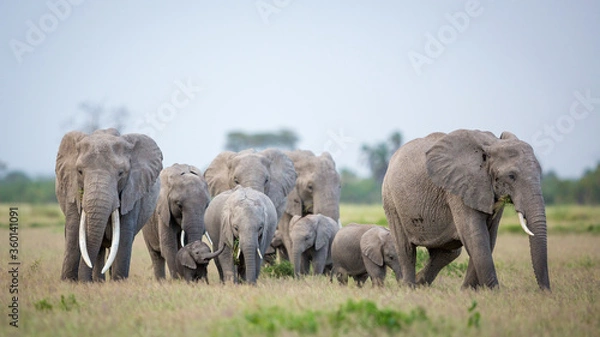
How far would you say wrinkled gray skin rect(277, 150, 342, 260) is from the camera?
1869 centimetres

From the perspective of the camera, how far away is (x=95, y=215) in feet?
33.4

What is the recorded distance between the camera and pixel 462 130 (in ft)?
34.6

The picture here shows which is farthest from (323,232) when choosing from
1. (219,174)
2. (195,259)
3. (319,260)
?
(195,259)

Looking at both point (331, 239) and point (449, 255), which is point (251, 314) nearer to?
point (449, 255)

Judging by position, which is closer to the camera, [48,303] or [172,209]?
[48,303]

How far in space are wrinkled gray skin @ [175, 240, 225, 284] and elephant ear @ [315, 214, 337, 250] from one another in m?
3.36

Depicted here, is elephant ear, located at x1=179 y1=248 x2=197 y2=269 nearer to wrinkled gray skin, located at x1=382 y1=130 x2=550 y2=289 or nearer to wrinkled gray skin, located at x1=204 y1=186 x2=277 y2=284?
wrinkled gray skin, located at x1=204 y1=186 x2=277 y2=284

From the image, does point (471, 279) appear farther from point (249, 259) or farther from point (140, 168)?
point (140, 168)

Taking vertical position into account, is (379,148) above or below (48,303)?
above

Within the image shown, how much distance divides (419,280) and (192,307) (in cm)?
453

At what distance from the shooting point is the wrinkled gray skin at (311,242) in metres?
14.6

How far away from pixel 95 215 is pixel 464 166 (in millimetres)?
4533

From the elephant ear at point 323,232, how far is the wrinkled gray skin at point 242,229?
2.74 meters

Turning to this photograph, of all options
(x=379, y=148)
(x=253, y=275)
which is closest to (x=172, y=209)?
(x=253, y=275)
